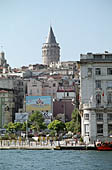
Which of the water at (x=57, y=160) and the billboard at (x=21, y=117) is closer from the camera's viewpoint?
the water at (x=57, y=160)

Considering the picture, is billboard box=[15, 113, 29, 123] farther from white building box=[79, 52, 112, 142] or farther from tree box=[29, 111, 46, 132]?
white building box=[79, 52, 112, 142]

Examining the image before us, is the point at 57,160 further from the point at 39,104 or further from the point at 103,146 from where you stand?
the point at 39,104

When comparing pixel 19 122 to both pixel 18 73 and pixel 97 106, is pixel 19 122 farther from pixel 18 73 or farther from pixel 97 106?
pixel 18 73

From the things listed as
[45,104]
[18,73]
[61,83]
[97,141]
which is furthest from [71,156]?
[18,73]

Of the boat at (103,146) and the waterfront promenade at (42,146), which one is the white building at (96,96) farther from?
the boat at (103,146)

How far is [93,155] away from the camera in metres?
67.2

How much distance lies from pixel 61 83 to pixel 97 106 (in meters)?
82.3

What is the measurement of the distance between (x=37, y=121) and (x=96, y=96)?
3866 centimetres

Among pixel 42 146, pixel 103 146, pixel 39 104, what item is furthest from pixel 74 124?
pixel 103 146

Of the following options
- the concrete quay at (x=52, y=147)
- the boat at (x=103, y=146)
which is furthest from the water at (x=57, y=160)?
the concrete quay at (x=52, y=147)

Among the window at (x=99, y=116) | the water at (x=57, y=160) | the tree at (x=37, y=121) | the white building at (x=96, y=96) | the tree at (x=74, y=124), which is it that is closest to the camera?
the water at (x=57, y=160)

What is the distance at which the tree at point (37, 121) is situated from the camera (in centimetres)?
11888

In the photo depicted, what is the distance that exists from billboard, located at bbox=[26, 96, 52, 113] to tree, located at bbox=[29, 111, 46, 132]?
842 cm

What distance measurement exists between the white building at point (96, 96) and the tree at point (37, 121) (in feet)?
109
